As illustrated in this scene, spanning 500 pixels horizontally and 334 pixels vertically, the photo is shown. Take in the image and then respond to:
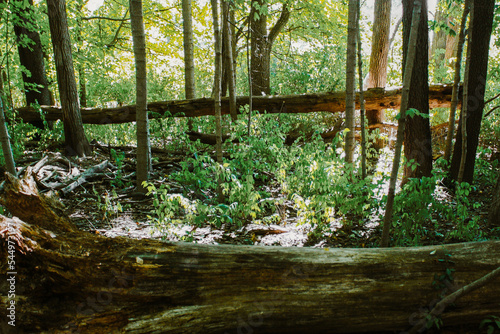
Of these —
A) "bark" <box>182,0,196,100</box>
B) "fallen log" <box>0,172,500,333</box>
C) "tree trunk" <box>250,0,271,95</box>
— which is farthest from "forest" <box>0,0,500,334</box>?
"tree trunk" <box>250,0,271,95</box>

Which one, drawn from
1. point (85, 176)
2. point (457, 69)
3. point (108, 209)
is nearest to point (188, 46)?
point (85, 176)

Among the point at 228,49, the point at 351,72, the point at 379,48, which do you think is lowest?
the point at 351,72

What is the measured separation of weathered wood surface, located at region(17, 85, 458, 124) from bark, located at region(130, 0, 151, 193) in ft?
9.58

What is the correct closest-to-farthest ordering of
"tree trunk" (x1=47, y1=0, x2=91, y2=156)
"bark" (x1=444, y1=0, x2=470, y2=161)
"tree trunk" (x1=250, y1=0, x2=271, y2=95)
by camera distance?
"bark" (x1=444, y1=0, x2=470, y2=161)
"tree trunk" (x1=47, y1=0, x2=91, y2=156)
"tree trunk" (x1=250, y1=0, x2=271, y2=95)

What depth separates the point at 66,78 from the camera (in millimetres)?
6258

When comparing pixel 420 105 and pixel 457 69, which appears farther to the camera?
pixel 457 69

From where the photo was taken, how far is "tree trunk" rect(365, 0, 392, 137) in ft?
26.2

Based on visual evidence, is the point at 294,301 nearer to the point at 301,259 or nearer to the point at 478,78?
the point at 301,259

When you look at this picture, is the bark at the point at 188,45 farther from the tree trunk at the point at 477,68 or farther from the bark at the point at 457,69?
the tree trunk at the point at 477,68

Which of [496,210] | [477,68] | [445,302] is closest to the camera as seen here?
[445,302]

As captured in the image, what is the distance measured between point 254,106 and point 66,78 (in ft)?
13.8

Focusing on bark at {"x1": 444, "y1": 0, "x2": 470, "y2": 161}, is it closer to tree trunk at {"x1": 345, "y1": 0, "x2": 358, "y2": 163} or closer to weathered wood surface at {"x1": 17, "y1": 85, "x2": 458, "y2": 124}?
weathered wood surface at {"x1": 17, "y1": 85, "x2": 458, "y2": 124}

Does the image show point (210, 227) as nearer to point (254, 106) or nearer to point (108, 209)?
point (108, 209)

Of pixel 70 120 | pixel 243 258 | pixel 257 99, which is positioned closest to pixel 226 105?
pixel 257 99
